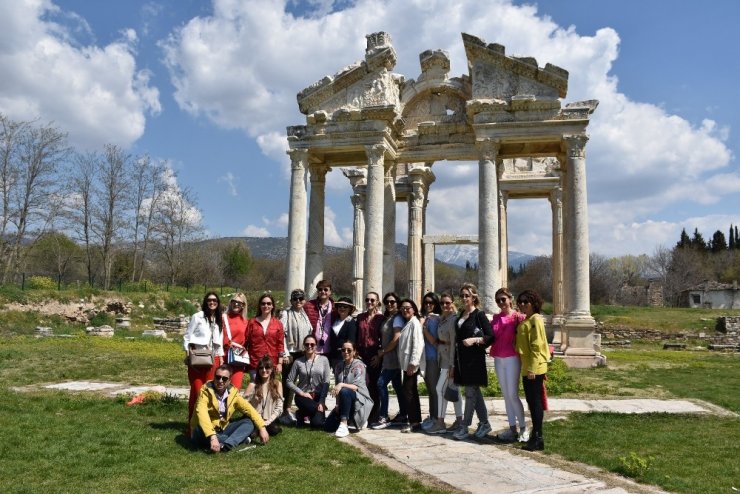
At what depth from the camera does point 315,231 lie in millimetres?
21281

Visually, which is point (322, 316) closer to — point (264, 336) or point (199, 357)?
point (264, 336)

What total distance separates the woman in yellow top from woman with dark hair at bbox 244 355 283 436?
367 cm

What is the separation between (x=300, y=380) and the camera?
9.26 metres

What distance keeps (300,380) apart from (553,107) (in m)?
12.9

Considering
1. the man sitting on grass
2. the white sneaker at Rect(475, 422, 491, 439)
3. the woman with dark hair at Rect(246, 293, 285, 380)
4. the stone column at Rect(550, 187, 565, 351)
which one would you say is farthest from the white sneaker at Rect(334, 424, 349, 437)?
the stone column at Rect(550, 187, 565, 351)

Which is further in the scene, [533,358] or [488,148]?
[488,148]

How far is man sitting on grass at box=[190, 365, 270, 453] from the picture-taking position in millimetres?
7578

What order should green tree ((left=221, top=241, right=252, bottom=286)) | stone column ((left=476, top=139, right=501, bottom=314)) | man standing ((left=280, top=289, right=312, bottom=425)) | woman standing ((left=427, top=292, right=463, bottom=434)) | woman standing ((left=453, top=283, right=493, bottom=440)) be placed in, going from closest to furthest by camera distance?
woman standing ((left=453, top=283, right=493, bottom=440))
woman standing ((left=427, top=292, right=463, bottom=434))
man standing ((left=280, top=289, right=312, bottom=425))
stone column ((left=476, top=139, right=501, bottom=314))
green tree ((left=221, top=241, right=252, bottom=286))

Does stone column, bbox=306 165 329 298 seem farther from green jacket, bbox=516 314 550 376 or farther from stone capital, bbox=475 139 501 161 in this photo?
green jacket, bbox=516 314 550 376

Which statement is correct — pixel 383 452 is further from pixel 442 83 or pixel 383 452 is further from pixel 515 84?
pixel 442 83

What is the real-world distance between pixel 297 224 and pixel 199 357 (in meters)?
11.4

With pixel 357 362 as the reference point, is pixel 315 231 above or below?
above

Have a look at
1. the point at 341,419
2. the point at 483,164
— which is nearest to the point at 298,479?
the point at 341,419

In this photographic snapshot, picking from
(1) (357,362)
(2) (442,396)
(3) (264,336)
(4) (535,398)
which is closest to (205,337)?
(3) (264,336)
